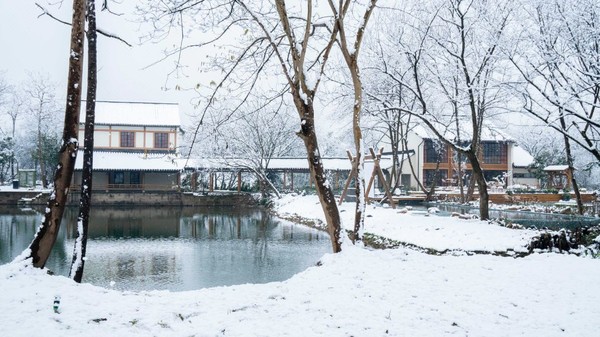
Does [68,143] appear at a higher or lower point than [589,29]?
lower

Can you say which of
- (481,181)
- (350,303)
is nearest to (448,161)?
(481,181)

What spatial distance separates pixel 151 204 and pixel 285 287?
95.1 feet

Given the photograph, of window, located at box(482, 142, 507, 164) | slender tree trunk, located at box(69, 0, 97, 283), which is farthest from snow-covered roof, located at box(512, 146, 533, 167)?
slender tree trunk, located at box(69, 0, 97, 283)

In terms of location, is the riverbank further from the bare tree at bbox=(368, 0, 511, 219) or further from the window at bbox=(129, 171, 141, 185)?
the bare tree at bbox=(368, 0, 511, 219)

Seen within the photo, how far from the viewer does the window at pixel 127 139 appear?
38.4 meters

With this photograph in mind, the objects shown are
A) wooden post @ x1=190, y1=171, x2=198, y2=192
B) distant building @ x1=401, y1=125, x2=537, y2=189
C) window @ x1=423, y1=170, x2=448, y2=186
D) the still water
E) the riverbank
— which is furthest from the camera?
window @ x1=423, y1=170, x2=448, y2=186

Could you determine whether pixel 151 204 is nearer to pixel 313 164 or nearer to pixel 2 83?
pixel 2 83

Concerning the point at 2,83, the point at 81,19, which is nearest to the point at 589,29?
the point at 81,19

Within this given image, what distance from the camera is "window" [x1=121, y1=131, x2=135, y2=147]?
38.4 metres

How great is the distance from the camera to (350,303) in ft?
17.0

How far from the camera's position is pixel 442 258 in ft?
25.3

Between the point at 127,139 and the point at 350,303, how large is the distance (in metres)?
36.4

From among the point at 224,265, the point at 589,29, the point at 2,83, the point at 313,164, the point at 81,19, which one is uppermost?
the point at 2,83

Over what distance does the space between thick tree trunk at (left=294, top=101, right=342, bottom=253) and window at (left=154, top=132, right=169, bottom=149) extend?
33390 millimetres
